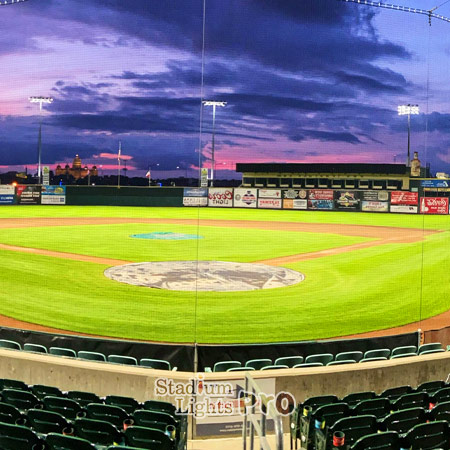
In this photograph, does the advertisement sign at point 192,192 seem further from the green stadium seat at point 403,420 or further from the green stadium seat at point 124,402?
the green stadium seat at point 403,420

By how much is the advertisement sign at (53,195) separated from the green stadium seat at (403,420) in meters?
40.2

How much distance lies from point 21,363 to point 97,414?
281cm

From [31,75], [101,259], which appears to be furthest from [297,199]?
[101,259]

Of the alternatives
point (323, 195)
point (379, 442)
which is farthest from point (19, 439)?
point (323, 195)

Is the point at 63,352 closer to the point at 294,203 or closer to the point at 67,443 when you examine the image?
the point at 67,443

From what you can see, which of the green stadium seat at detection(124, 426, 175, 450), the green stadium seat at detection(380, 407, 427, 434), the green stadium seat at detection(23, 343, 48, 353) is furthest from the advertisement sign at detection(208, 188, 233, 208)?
the green stadium seat at detection(124, 426, 175, 450)

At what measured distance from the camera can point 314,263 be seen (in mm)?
19844

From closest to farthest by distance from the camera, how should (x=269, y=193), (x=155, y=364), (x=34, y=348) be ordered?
(x=155, y=364) < (x=34, y=348) < (x=269, y=193)

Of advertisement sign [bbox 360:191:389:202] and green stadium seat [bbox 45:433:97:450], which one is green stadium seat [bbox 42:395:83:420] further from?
advertisement sign [bbox 360:191:389:202]

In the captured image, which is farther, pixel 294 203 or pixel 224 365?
pixel 294 203

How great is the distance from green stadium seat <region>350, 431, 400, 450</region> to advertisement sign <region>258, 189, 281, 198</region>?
1612 inches

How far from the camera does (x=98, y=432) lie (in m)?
4.52

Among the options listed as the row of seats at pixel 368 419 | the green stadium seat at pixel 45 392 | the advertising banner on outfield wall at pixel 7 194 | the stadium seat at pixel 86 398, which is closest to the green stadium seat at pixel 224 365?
the row of seats at pixel 368 419

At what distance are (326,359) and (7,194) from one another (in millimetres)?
37856
